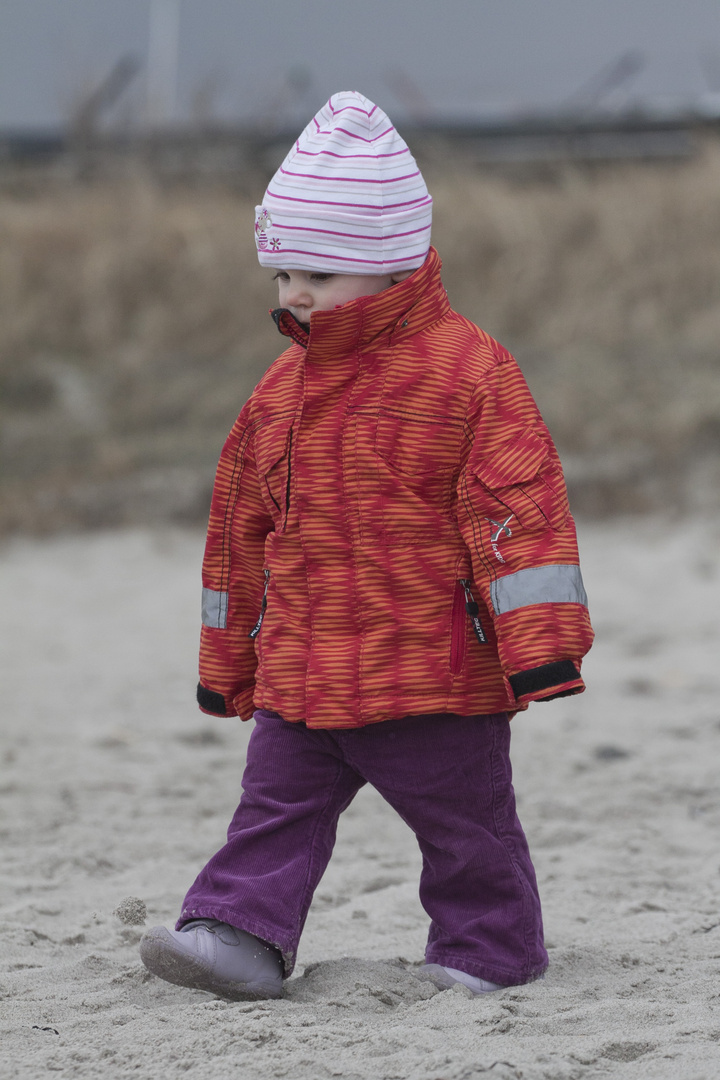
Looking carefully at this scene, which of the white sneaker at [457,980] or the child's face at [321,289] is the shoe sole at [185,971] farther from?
the child's face at [321,289]

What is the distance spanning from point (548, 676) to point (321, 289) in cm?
77

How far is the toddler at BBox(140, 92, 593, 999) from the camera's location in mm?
2207

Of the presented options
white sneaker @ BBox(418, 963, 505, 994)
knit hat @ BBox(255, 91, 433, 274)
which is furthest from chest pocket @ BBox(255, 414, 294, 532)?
white sneaker @ BBox(418, 963, 505, 994)

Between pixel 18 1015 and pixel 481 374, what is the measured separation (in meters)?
1.28

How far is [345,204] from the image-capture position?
2244 mm

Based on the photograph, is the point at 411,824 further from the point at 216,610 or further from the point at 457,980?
the point at 216,610

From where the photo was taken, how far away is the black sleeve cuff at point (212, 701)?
8.17ft

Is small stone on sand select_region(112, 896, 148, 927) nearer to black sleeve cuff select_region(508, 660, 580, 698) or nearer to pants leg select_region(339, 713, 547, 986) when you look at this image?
pants leg select_region(339, 713, 547, 986)

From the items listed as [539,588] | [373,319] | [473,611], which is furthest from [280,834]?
[373,319]

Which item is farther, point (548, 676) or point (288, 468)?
point (288, 468)

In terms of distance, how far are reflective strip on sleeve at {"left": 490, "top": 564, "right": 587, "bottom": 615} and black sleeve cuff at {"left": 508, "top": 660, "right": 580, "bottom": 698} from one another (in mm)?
103

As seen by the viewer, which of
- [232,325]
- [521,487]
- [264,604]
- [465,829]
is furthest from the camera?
[232,325]

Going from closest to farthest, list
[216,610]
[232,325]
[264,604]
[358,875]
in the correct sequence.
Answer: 1. [264,604]
2. [216,610]
3. [358,875]
4. [232,325]

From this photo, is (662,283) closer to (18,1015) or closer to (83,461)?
(83,461)
